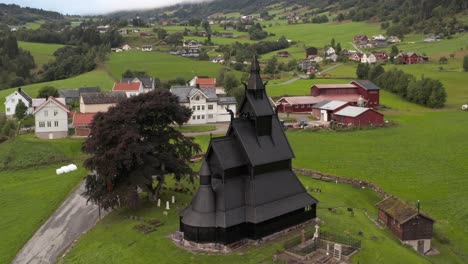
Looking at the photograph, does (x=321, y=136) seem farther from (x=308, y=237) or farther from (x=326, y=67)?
(x=326, y=67)

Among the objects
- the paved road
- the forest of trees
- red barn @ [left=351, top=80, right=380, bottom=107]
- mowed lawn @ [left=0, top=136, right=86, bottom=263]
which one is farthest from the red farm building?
the forest of trees

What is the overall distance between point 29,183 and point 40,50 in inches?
4908

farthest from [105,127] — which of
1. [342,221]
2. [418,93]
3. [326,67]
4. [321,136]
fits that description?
[326,67]

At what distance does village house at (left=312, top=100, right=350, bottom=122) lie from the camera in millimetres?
82375

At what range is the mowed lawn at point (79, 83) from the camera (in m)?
110

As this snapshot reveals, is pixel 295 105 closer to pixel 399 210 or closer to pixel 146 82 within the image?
pixel 146 82

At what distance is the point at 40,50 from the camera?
540 feet

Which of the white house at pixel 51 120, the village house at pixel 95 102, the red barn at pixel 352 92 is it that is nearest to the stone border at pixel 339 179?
the white house at pixel 51 120

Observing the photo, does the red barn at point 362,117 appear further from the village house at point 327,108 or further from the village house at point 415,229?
the village house at point 415,229

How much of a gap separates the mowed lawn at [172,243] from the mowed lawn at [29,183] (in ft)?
22.2

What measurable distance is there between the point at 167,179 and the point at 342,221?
20.4m

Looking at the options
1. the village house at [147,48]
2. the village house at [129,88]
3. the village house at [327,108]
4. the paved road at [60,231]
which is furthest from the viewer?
the village house at [147,48]

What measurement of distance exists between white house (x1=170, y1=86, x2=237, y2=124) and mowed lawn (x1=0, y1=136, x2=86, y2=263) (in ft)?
69.9

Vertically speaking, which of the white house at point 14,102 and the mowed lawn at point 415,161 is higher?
the white house at point 14,102
